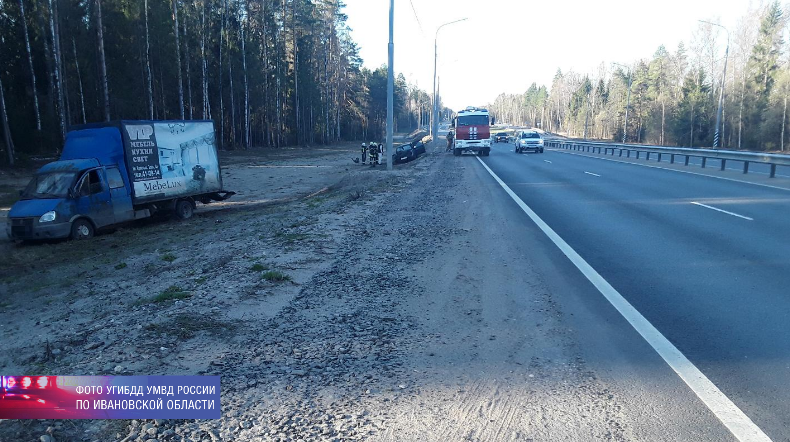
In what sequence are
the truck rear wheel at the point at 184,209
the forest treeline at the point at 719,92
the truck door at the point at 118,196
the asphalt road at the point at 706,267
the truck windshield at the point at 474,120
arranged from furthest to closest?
1. the forest treeline at the point at 719,92
2. the truck windshield at the point at 474,120
3. the truck rear wheel at the point at 184,209
4. the truck door at the point at 118,196
5. the asphalt road at the point at 706,267

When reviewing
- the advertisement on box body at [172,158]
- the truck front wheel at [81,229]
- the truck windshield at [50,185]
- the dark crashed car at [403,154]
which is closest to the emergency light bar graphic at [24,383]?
the truck front wheel at [81,229]

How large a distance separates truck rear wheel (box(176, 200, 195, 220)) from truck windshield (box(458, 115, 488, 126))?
28.6 meters

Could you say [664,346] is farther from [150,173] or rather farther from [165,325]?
[150,173]

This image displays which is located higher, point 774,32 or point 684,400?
point 774,32

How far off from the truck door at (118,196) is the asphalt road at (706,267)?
34.6ft

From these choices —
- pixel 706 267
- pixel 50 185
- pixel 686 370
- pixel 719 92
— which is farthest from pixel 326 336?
pixel 719 92

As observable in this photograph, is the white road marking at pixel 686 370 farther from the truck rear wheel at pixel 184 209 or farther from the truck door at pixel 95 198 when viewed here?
the truck rear wheel at pixel 184 209

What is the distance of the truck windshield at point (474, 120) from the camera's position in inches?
1694

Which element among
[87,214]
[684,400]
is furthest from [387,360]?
[87,214]

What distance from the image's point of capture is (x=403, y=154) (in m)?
38.9

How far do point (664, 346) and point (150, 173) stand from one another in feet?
47.7

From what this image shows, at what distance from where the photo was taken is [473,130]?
142 ft

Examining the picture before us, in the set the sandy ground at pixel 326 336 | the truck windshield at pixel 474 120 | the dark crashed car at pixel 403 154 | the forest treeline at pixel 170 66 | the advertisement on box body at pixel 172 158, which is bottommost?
the sandy ground at pixel 326 336

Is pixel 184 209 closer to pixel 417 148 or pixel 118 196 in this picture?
pixel 118 196
